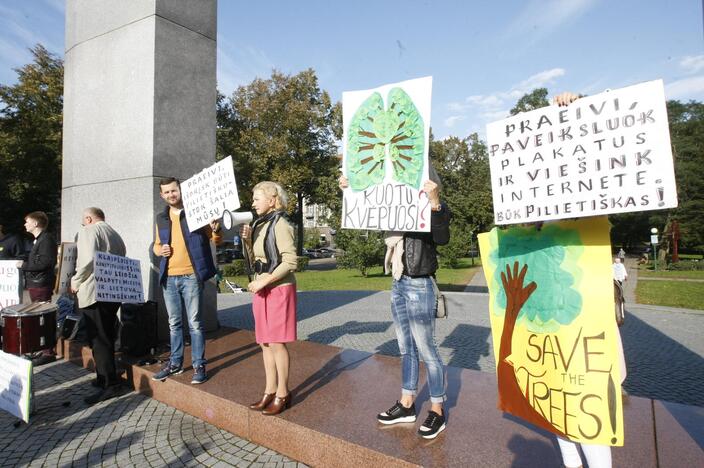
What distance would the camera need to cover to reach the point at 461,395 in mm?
3699

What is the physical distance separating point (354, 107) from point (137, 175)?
3.97 metres

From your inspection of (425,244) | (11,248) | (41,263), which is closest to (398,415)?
(425,244)

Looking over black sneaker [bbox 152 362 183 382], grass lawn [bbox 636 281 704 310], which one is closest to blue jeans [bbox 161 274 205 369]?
black sneaker [bbox 152 362 183 382]

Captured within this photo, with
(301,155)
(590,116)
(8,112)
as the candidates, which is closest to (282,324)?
(590,116)

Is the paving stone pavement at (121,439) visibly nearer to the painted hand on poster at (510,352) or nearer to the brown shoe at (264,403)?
the brown shoe at (264,403)

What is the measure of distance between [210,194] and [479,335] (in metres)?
5.56

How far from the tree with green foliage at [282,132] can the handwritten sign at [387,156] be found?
27.1 metres

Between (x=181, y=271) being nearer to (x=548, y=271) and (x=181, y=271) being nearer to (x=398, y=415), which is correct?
(x=398, y=415)

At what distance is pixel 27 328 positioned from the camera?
4.24 metres

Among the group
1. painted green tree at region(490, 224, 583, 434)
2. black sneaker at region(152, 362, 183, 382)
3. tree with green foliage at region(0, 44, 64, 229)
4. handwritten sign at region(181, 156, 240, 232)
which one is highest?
tree with green foliage at region(0, 44, 64, 229)

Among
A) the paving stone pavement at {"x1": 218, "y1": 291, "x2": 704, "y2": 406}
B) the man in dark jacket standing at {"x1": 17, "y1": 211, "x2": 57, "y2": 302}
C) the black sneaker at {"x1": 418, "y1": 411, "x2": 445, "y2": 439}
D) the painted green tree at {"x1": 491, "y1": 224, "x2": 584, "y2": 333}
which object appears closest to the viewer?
the painted green tree at {"x1": 491, "y1": 224, "x2": 584, "y2": 333}

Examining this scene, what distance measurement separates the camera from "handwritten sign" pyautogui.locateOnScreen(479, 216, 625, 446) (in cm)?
211

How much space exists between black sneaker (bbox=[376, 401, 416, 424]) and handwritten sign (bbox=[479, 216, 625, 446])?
763 mm

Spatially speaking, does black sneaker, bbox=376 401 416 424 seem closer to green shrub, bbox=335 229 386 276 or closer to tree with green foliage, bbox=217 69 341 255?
green shrub, bbox=335 229 386 276
